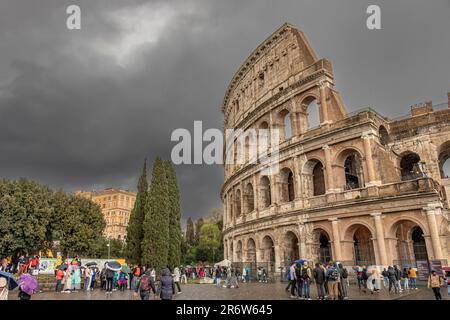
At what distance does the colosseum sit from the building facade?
5203 cm

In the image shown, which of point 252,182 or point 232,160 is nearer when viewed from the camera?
point 252,182

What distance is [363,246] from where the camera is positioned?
72.4ft

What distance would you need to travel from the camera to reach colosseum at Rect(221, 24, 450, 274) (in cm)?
1897

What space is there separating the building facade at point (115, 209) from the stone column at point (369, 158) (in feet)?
217

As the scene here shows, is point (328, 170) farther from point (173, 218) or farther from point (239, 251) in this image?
point (173, 218)

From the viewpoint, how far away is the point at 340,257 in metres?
20.1

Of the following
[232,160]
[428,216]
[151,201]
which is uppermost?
[232,160]

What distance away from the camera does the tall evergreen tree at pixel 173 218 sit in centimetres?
2738

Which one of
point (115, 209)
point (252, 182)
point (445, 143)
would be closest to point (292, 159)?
point (252, 182)

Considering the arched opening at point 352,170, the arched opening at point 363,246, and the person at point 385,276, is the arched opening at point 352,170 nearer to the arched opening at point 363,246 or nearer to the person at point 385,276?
the arched opening at point 363,246
